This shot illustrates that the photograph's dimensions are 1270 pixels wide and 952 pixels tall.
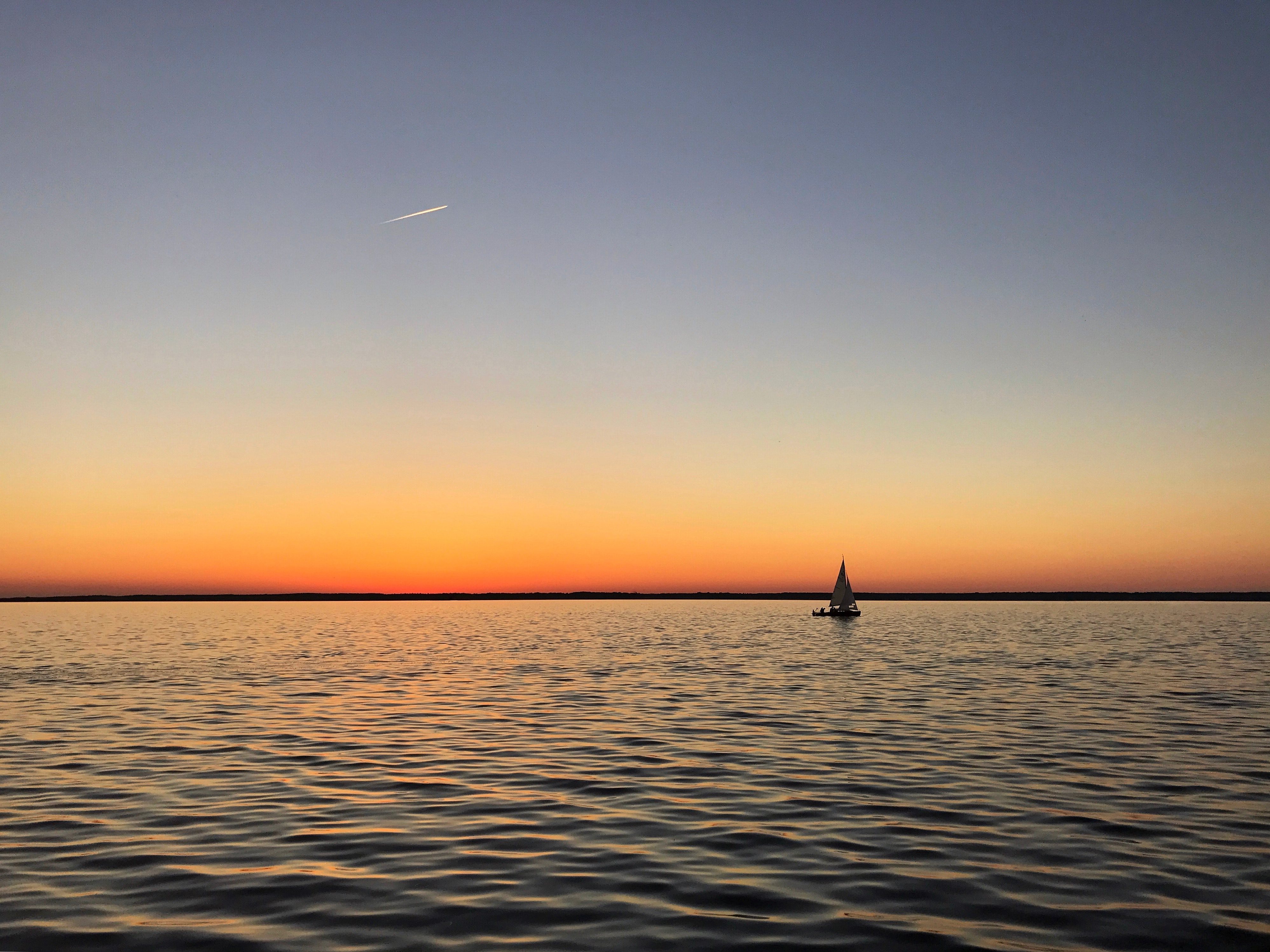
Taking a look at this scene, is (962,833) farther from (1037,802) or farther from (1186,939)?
(1186,939)

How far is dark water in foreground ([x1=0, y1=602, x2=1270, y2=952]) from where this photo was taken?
11.2 metres

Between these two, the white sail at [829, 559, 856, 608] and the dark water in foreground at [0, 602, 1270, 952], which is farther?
the white sail at [829, 559, 856, 608]

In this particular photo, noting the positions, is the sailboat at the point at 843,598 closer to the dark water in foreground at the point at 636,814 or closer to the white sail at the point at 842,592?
the white sail at the point at 842,592

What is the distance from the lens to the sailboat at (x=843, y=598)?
127875 millimetres

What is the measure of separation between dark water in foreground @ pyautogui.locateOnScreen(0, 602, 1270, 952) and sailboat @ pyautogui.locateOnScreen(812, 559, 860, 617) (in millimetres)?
85774

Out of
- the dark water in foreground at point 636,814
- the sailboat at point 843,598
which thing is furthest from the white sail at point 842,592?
the dark water in foreground at point 636,814

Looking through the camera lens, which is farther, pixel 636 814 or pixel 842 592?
pixel 842 592

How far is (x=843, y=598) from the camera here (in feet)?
431

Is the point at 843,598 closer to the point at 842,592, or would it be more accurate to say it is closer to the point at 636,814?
the point at 842,592

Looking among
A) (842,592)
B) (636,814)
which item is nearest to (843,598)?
(842,592)

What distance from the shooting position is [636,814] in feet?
55.8

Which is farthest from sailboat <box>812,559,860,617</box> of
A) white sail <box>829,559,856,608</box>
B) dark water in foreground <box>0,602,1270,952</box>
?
dark water in foreground <box>0,602,1270,952</box>

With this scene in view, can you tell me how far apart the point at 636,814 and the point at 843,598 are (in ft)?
388

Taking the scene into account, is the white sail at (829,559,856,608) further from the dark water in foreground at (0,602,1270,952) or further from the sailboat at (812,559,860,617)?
the dark water in foreground at (0,602,1270,952)
